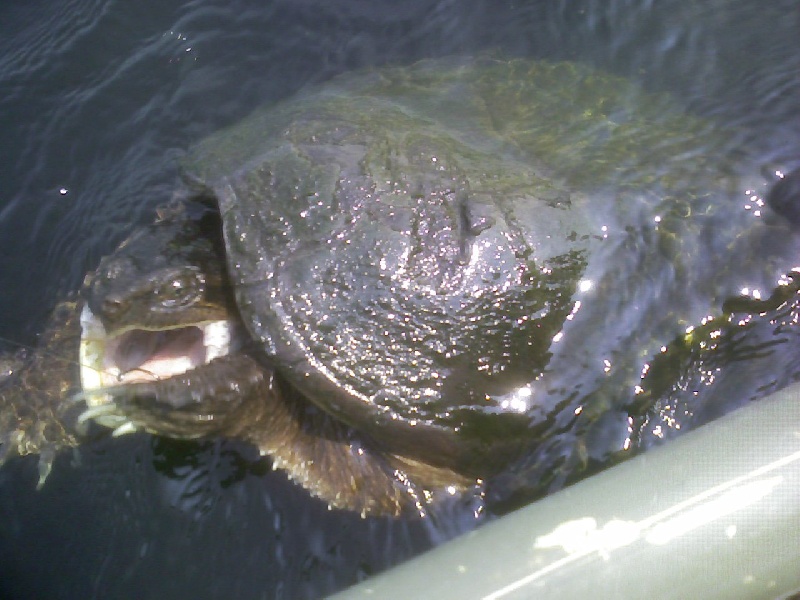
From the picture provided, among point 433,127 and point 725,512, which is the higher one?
point 433,127

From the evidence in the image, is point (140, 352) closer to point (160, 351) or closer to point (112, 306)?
point (160, 351)

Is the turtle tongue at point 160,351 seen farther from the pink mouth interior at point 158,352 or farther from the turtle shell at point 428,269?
the turtle shell at point 428,269

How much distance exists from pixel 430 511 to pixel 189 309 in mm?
973

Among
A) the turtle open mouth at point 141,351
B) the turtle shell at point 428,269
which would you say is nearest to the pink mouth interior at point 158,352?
the turtle open mouth at point 141,351

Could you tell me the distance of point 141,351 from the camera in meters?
2.75

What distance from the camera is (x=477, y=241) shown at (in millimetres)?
2365

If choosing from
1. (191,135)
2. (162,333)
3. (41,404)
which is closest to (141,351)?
(162,333)

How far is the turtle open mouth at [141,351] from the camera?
8.70 feet

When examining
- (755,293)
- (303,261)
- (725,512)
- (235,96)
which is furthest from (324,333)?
(235,96)

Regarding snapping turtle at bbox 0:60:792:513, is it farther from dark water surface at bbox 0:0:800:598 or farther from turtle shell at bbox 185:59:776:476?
dark water surface at bbox 0:0:800:598

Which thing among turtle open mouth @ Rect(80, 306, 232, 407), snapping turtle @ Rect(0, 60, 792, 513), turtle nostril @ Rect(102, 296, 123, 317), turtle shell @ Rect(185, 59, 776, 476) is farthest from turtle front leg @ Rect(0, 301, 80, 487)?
turtle shell @ Rect(185, 59, 776, 476)

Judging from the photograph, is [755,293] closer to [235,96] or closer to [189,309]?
[189,309]

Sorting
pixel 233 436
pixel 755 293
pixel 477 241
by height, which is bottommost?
pixel 233 436

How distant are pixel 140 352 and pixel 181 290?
0.33 m
